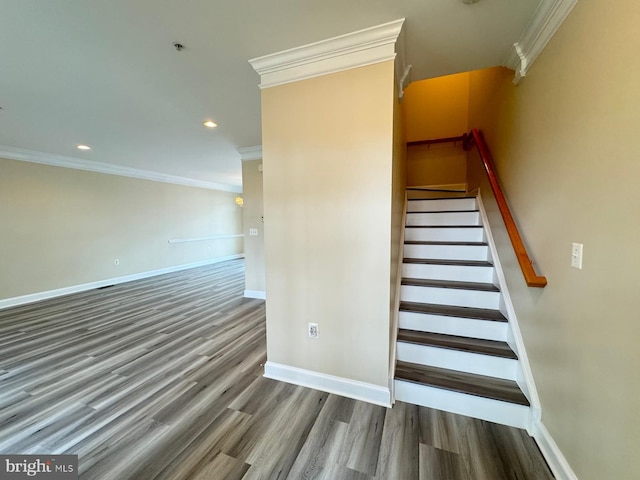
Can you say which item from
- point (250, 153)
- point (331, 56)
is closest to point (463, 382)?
point (331, 56)

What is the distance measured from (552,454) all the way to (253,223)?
4.17 meters

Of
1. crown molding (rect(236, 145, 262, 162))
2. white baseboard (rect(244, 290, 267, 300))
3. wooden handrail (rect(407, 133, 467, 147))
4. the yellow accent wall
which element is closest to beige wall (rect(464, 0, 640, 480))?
wooden handrail (rect(407, 133, 467, 147))

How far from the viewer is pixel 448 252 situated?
263cm

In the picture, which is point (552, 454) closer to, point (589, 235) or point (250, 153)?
point (589, 235)

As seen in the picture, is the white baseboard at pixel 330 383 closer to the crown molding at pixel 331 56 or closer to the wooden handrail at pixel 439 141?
the crown molding at pixel 331 56

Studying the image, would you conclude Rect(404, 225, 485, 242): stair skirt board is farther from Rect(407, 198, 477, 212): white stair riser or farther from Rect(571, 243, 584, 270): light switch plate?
Rect(571, 243, 584, 270): light switch plate

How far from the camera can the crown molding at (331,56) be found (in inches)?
61.6

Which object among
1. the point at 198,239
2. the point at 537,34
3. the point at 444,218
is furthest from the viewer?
the point at 198,239

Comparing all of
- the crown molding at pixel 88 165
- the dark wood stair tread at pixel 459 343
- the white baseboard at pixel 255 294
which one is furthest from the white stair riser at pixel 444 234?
the crown molding at pixel 88 165

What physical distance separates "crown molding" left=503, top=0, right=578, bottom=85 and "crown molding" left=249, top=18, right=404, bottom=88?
794mm

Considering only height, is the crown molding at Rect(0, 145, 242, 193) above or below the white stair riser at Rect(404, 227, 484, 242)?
above

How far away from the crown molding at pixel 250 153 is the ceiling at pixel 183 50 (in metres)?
1.10

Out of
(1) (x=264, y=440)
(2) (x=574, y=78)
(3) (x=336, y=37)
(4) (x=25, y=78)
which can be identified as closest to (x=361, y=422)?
(1) (x=264, y=440)

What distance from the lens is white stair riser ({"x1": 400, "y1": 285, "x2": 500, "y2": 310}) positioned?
2.12 metres
